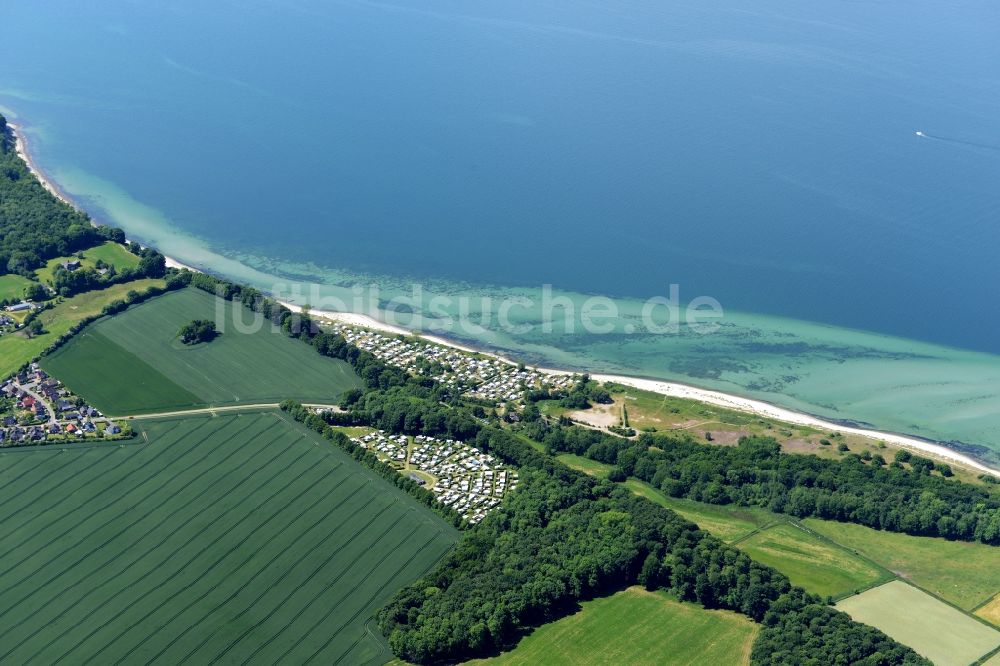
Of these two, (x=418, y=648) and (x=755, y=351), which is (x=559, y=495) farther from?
(x=755, y=351)

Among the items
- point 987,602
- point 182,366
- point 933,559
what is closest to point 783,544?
point 933,559

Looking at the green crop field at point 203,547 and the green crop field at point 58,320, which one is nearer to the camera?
the green crop field at point 203,547

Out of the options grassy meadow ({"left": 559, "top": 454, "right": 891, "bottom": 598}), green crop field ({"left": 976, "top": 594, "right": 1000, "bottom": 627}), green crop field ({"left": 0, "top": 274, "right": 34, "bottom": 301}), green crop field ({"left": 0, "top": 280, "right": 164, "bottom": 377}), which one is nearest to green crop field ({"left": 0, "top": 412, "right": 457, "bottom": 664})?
green crop field ({"left": 0, "top": 280, "right": 164, "bottom": 377})

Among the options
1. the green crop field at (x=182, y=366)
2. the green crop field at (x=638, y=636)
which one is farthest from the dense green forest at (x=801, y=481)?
the green crop field at (x=182, y=366)

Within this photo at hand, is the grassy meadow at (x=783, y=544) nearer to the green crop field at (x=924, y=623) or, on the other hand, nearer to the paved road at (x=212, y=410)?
the green crop field at (x=924, y=623)

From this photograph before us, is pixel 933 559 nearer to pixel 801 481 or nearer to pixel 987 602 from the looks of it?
pixel 987 602
